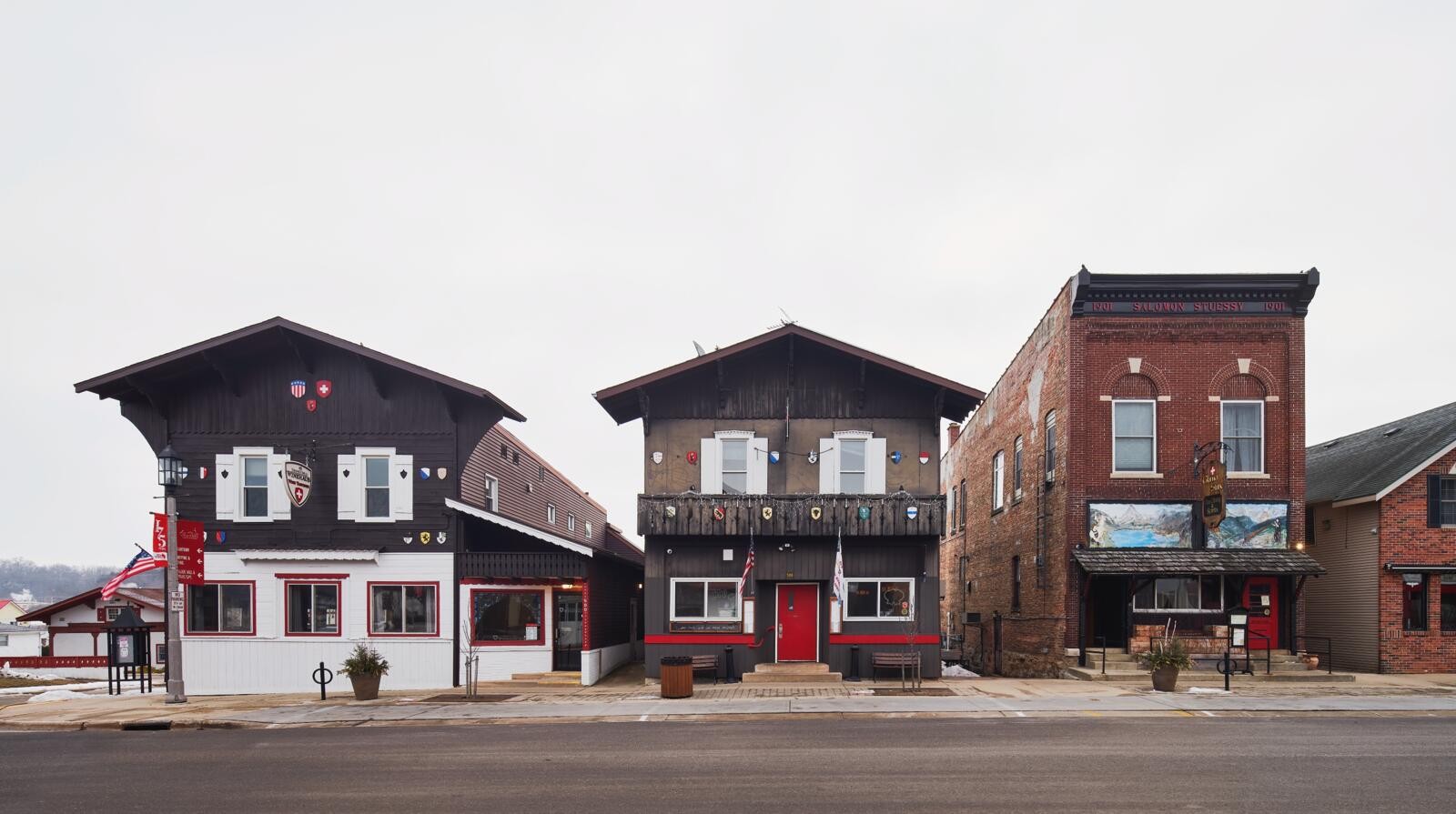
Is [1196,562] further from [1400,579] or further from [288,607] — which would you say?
[288,607]

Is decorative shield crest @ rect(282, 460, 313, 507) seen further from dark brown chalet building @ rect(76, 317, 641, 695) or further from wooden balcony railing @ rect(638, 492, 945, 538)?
wooden balcony railing @ rect(638, 492, 945, 538)

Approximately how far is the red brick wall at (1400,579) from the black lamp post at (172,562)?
95.7 ft

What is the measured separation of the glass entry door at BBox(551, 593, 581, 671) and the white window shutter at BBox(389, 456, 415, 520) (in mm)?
4432

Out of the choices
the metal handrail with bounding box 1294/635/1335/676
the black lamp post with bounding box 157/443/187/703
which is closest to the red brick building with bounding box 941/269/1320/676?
the metal handrail with bounding box 1294/635/1335/676

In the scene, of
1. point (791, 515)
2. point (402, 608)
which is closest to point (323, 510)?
point (402, 608)

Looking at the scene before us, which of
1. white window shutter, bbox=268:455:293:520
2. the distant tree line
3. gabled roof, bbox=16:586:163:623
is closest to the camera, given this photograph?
white window shutter, bbox=268:455:293:520

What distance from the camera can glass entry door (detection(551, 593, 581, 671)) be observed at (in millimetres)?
25438

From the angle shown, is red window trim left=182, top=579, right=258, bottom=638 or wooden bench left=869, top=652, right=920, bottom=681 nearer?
wooden bench left=869, top=652, right=920, bottom=681

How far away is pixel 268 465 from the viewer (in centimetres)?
2559

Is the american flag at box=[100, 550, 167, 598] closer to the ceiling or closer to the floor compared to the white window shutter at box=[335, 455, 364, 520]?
closer to the floor

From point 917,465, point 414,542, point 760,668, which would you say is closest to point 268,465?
point 414,542

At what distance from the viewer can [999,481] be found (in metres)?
34.9

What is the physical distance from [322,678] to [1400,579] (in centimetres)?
2656

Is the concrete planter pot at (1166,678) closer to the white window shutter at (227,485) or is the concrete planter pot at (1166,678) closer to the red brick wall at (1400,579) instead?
the red brick wall at (1400,579)
